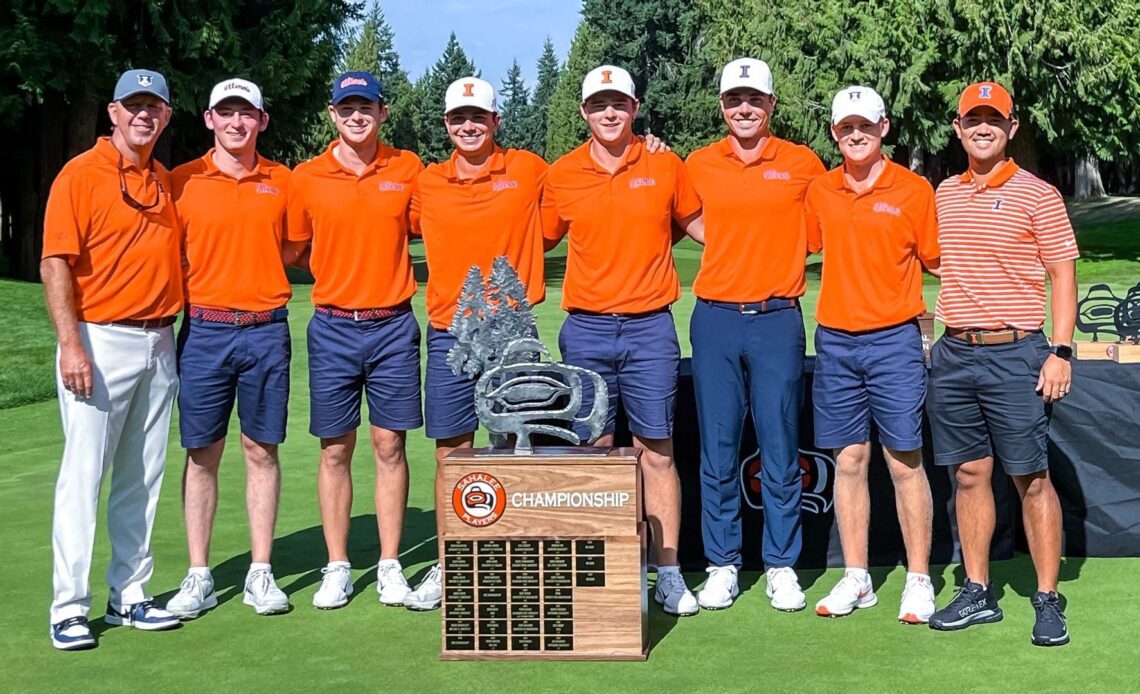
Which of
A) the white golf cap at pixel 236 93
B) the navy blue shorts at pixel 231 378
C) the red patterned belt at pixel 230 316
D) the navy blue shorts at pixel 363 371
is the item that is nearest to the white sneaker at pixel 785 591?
the navy blue shorts at pixel 363 371

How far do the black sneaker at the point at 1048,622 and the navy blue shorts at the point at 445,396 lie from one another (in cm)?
245

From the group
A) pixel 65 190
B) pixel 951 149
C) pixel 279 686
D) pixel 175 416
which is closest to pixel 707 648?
pixel 279 686

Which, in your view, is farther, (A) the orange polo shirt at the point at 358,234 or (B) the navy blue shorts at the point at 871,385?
(A) the orange polo shirt at the point at 358,234

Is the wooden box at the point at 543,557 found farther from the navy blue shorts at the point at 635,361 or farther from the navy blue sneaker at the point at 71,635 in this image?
the navy blue sneaker at the point at 71,635

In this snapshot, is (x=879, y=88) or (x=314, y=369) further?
Result: (x=879, y=88)

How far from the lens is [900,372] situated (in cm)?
596

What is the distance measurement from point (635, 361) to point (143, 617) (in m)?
2.35

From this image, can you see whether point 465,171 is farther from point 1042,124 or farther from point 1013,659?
point 1042,124

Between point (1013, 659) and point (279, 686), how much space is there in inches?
108

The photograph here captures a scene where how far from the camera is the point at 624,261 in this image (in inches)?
241

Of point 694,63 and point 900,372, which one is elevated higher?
point 694,63

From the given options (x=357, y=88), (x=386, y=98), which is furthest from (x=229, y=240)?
(x=386, y=98)

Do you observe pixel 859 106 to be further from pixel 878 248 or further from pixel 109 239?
pixel 109 239

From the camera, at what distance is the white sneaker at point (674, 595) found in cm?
606
